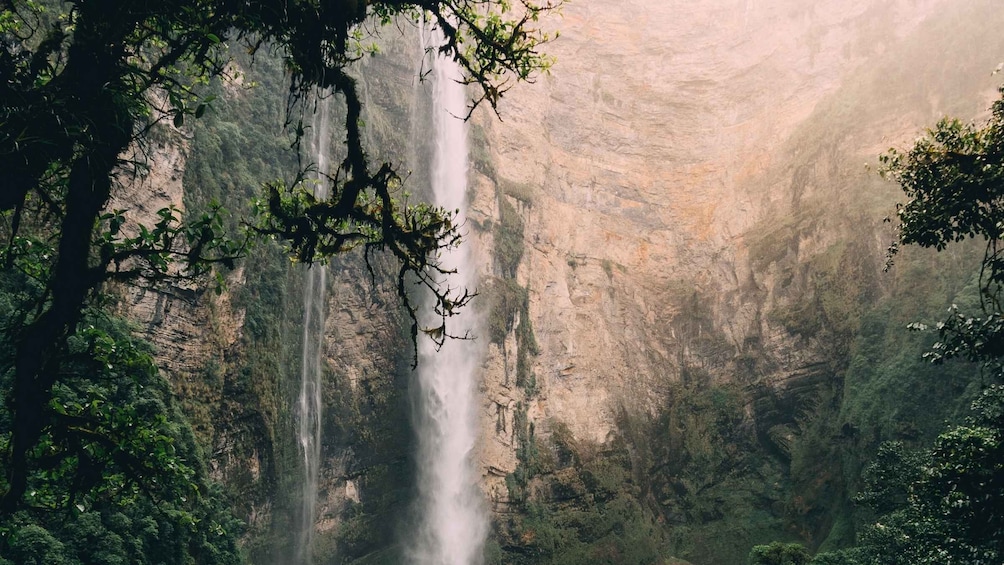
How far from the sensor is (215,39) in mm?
3477

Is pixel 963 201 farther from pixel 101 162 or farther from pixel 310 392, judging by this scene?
pixel 310 392

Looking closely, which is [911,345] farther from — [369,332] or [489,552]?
[369,332]

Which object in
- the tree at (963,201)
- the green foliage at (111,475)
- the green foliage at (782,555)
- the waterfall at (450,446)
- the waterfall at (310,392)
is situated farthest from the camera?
the waterfall at (450,446)

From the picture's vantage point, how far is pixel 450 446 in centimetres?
2680

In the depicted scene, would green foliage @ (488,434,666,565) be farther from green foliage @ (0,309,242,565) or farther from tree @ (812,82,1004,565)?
tree @ (812,82,1004,565)

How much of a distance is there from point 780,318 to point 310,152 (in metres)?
21.2

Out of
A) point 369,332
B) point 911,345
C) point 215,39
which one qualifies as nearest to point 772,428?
point 911,345

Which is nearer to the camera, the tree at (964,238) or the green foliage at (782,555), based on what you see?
the tree at (964,238)

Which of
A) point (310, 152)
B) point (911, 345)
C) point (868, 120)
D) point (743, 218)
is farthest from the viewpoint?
point (743, 218)

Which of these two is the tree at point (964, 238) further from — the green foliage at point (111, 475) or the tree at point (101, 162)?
the green foliage at point (111, 475)

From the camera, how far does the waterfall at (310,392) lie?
22047 millimetres

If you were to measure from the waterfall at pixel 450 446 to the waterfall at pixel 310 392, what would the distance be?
4.30m

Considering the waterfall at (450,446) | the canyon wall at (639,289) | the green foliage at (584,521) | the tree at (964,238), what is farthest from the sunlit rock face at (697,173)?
the tree at (964,238)

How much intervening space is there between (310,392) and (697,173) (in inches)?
960
